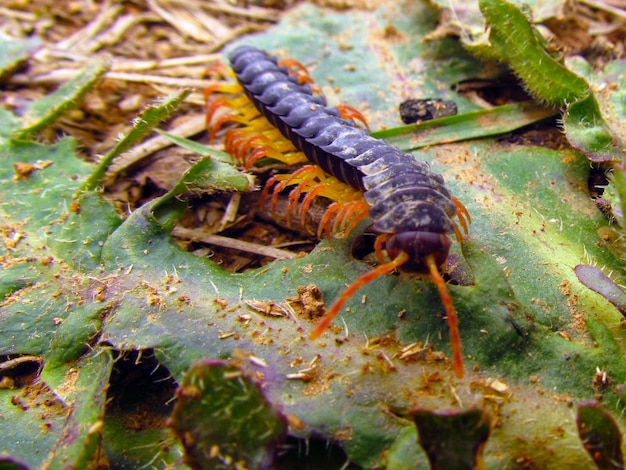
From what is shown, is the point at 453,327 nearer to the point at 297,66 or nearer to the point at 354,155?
the point at 354,155

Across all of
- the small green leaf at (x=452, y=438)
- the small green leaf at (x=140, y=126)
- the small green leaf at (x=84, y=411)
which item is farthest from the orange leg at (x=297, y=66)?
the small green leaf at (x=452, y=438)

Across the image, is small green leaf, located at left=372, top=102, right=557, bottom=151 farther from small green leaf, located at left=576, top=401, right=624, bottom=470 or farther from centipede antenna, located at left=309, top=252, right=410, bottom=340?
A: small green leaf, located at left=576, top=401, right=624, bottom=470

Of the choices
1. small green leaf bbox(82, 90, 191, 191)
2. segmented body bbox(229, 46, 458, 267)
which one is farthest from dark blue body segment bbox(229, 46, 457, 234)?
small green leaf bbox(82, 90, 191, 191)

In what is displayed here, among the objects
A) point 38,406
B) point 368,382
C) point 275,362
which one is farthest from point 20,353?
point 368,382

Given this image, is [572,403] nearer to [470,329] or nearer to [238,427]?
[470,329]

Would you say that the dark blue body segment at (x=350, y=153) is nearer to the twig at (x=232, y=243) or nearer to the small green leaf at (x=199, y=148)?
the small green leaf at (x=199, y=148)

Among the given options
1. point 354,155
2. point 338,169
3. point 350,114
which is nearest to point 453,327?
point 354,155
